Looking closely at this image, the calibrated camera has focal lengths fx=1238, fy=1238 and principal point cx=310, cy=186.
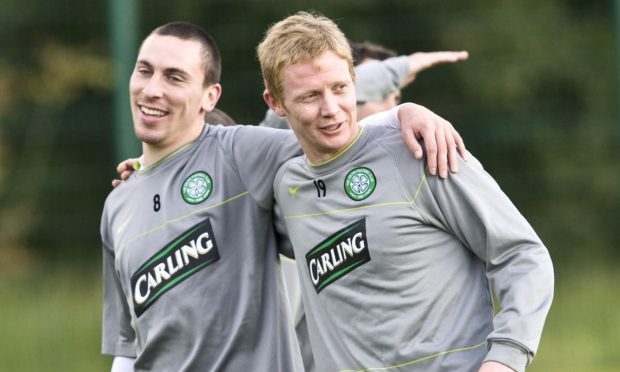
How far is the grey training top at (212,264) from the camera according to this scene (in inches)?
134

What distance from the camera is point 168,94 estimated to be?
3523mm

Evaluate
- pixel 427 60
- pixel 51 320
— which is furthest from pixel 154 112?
pixel 51 320

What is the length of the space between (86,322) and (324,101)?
15.8 feet

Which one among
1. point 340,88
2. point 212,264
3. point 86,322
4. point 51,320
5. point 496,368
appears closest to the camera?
point 496,368

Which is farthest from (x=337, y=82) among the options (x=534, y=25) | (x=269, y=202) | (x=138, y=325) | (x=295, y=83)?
(x=534, y=25)

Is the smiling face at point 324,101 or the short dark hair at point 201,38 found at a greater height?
the short dark hair at point 201,38

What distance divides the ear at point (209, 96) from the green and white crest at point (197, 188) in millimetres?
225

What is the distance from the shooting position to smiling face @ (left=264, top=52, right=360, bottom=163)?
119 inches

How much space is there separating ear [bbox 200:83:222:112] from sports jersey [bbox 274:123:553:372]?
0.65 metres

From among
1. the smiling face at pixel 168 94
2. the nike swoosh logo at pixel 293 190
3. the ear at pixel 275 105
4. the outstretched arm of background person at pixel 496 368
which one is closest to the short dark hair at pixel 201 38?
the smiling face at pixel 168 94

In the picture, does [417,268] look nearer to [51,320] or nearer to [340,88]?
[340,88]

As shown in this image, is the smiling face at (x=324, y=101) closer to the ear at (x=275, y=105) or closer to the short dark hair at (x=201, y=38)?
the ear at (x=275, y=105)

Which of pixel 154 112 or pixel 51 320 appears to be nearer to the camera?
pixel 154 112

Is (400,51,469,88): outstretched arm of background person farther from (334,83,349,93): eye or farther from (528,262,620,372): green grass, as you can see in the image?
(528,262,620,372): green grass
